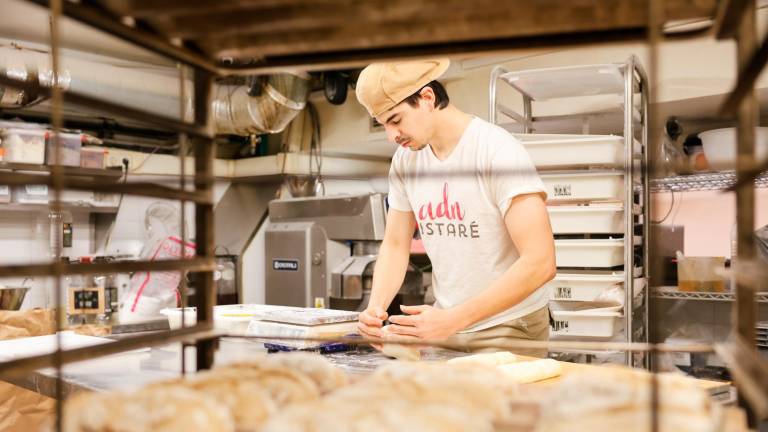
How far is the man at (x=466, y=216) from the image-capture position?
1677 mm

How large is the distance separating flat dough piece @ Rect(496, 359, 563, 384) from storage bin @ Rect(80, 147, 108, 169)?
362 cm

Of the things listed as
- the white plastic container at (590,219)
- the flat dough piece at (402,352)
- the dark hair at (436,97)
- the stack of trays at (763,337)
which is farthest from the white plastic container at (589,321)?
the flat dough piece at (402,352)

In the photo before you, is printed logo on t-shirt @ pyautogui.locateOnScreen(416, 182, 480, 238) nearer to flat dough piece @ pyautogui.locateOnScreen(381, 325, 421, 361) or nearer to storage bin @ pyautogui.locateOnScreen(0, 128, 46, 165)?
flat dough piece @ pyautogui.locateOnScreen(381, 325, 421, 361)

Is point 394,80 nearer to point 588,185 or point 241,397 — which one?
point 588,185

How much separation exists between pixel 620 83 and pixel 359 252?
2.10 metres

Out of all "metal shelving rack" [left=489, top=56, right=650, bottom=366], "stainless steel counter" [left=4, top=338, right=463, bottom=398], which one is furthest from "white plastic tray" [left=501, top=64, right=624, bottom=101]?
"stainless steel counter" [left=4, top=338, right=463, bottom=398]

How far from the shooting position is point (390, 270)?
2162 millimetres

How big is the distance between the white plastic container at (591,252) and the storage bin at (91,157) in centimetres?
304

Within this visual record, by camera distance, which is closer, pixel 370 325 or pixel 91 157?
pixel 370 325

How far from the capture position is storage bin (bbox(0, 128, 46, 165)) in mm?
3689

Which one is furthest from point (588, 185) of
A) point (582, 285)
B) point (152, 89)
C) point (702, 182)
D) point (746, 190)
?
point (152, 89)

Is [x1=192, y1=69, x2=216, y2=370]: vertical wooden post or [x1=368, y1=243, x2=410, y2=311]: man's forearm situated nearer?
[x1=192, y1=69, x2=216, y2=370]: vertical wooden post

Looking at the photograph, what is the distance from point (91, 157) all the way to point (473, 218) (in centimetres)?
319

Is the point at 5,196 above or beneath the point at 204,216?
above
